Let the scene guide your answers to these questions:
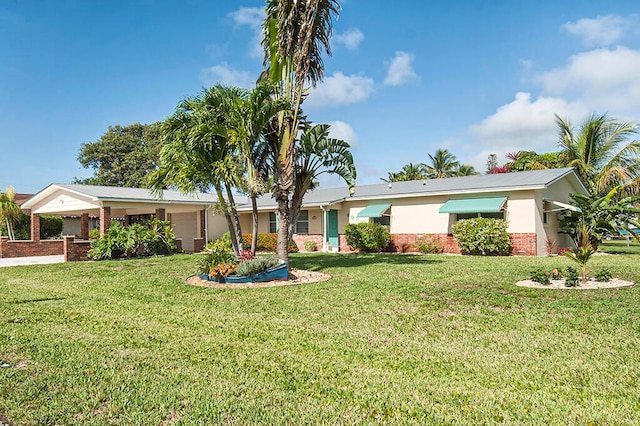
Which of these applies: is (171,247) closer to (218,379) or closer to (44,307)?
(44,307)

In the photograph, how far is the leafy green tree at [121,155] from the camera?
45.1 m

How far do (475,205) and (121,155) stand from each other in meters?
39.8

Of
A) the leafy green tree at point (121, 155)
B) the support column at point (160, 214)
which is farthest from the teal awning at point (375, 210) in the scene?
the leafy green tree at point (121, 155)

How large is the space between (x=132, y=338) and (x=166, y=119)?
900cm

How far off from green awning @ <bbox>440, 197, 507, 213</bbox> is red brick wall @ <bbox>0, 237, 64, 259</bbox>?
75.5 ft

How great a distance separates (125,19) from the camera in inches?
596

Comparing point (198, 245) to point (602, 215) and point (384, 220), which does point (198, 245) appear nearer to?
point (384, 220)

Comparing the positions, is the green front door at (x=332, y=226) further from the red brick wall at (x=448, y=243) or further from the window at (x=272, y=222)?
the window at (x=272, y=222)

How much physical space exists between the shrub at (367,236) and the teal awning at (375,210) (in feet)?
2.10

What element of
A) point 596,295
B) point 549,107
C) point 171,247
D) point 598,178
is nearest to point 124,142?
point 171,247

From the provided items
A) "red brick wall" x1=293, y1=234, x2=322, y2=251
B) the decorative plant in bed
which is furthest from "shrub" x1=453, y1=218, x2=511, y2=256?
the decorative plant in bed

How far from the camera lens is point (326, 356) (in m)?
5.57

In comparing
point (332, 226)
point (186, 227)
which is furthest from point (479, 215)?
point (186, 227)

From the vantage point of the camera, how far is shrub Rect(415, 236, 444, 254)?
73.4 feet
